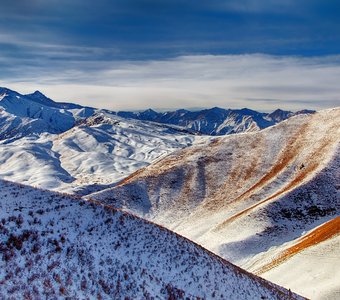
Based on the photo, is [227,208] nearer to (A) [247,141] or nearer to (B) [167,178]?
(B) [167,178]

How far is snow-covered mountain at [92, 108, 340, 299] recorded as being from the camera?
151 feet

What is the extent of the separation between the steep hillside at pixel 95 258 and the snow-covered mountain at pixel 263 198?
15.6m

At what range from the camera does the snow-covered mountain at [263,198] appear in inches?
1806

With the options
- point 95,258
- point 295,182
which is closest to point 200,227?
point 295,182

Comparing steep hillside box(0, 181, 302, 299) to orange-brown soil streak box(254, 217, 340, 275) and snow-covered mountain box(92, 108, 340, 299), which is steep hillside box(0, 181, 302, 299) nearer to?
snow-covered mountain box(92, 108, 340, 299)

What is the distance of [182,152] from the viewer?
12000 centimetres

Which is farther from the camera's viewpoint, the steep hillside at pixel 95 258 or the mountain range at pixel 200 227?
the mountain range at pixel 200 227

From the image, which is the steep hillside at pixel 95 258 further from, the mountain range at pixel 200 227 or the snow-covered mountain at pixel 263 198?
the snow-covered mountain at pixel 263 198

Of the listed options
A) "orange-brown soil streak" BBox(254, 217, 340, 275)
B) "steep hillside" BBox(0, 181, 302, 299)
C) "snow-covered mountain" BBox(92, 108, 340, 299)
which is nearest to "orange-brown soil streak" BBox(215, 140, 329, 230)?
"snow-covered mountain" BBox(92, 108, 340, 299)

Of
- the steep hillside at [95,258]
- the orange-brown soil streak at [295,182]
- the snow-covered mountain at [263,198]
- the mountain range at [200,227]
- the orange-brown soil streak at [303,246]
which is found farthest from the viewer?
the orange-brown soil streak at [295,182]

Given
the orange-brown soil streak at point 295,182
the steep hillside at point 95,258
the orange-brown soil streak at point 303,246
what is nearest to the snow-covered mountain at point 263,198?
the orange-brown soil streak at point 295,182

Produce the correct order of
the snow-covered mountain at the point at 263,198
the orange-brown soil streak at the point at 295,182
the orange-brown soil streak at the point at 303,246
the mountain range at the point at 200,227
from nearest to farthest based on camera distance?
the mountain range at the point at 200,227
the snow-covered mountain at the point at 263,198
the orange-brown soil streak at the point at 303,246
the orange-brown soil streak at the point at 295,182

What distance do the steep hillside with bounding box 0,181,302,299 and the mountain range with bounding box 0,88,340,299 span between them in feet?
0.22

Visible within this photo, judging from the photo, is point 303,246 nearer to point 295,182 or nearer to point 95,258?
point 295,182
